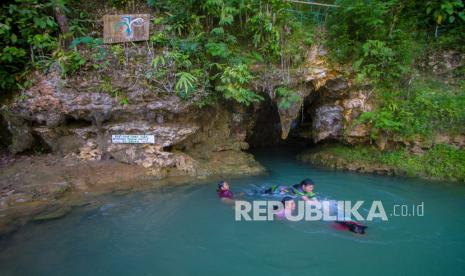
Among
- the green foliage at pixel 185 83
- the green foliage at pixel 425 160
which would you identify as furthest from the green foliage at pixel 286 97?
the green foliage at pixel 425 160

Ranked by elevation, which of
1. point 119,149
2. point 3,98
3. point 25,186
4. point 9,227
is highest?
point 3,98

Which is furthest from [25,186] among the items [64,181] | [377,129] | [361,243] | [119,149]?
[377,129]

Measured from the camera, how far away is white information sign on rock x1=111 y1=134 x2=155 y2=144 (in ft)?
29.7

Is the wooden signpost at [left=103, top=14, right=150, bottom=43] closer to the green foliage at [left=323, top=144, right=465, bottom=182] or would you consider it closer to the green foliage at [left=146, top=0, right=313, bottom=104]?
the green foliage at [left=146, top=0, right=313, bottom=104]

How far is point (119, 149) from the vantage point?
30.0ft

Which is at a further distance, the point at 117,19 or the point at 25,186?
Result: the point at 117,19

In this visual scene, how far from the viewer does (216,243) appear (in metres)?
5.32

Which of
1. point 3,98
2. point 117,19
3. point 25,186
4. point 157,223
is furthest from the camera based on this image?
point 117,19

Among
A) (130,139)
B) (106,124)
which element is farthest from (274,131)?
(106,124)

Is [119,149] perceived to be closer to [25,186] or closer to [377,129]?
[25,186]

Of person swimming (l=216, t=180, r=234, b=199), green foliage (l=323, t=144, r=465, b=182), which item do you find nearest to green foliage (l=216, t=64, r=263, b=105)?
person swimming (l=216, t=180, r=234, b=199)

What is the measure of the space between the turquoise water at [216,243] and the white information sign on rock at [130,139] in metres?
2.19

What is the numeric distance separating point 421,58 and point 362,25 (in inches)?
102

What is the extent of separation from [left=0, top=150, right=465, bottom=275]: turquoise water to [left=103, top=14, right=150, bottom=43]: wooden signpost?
16.7 ft
